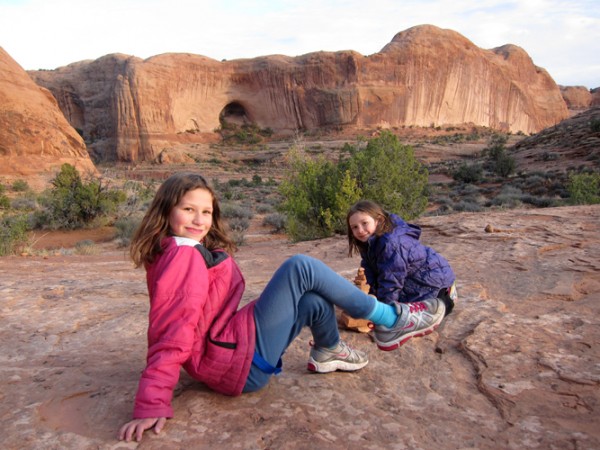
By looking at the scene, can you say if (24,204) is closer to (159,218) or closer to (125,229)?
(125,229)

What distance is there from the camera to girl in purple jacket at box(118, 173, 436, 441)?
163 centimetres

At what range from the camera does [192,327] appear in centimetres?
168

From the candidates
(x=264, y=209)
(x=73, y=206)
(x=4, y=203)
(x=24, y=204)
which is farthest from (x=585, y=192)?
(x=4, y=203)

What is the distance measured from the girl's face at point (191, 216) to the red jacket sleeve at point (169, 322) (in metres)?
0.17

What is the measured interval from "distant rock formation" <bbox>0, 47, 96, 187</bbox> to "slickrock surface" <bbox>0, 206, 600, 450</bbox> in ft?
64.1

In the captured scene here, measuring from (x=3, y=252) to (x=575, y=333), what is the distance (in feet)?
26.6

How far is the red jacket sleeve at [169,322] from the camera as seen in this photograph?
1575 millimetres

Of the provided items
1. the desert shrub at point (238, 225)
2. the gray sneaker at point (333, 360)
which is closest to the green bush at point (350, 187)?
the desert shrub at point (238, 225)

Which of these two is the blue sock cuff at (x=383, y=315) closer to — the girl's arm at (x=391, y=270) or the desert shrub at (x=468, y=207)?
the girl's arm at (x=391, y=270)

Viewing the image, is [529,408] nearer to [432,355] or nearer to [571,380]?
[571,380]

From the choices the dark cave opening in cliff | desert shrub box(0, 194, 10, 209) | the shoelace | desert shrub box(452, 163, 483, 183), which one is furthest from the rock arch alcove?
the shoelace

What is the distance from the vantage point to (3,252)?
7.45 m

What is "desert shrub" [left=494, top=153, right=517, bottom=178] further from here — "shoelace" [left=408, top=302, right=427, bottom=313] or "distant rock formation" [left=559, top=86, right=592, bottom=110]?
"distant rock formation" [left=559, top=86, right=592, bottom=110]

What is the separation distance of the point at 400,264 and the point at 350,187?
540 centimetres
